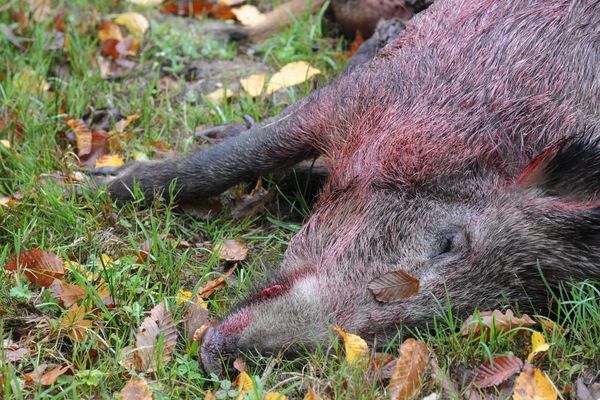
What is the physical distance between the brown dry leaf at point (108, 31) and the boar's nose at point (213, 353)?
328cm

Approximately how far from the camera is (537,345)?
3.67 meters

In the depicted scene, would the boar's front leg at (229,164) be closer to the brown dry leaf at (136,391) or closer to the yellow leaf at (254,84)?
the yellow leaf at (254,84)

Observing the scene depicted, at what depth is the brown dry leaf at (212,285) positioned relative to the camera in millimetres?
4184

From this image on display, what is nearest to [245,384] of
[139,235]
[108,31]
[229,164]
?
[139,235]

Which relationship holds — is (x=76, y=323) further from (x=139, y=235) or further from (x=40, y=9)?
(x=40, y=9)

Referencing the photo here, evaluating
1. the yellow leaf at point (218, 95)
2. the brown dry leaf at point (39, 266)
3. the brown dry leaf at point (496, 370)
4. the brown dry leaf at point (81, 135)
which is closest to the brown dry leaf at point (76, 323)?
the brown dry leaf at point (39, 266)

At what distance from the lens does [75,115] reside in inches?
215

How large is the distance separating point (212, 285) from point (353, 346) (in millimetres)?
940

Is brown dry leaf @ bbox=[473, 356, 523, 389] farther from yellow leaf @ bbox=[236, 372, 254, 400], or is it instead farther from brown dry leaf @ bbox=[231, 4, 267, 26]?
brown dry leaf @ bbox=[231, 4, 267, 26]

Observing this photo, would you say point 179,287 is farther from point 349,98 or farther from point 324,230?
point 349,98

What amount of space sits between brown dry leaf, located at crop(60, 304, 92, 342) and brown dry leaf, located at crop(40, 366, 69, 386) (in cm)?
19

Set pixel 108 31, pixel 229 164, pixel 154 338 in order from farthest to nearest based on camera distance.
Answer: pixel 108 31 → pixel 229 164 → pixel 154 338

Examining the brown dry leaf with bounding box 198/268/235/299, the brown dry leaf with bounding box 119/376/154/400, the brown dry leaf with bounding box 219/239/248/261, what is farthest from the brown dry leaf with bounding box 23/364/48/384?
the brown dry leaf with bounding box 219/239/248/261

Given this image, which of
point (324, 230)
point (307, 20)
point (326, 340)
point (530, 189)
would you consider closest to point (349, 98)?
point (324, 230)
